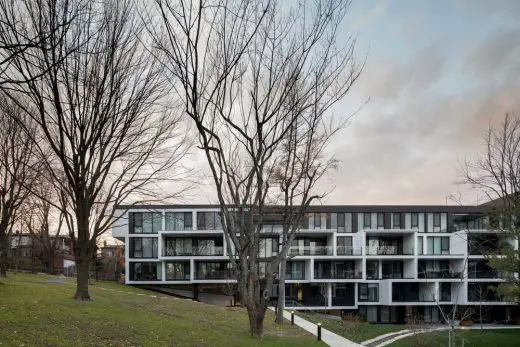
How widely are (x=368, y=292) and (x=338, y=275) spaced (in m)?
3.63

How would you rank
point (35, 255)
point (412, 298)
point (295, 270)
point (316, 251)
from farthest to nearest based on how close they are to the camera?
1. point (35, 255)
2. point (316, 251)
3. point (295, 270)
4. point (412, 298)

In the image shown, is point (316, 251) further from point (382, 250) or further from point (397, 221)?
point (397, 221)

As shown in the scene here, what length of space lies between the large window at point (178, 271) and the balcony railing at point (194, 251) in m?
0.89

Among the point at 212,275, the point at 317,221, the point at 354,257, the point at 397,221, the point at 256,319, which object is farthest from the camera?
the point at 397,221

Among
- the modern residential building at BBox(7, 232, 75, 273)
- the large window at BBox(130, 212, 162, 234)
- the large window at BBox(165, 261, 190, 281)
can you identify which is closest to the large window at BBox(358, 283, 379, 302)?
the large window at BBox(165, 261, 190, 281)

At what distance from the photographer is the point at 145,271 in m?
48.1

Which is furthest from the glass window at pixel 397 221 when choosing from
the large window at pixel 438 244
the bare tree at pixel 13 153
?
the bare tree at pixel 13 153

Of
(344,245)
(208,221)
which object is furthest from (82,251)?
(344,245)

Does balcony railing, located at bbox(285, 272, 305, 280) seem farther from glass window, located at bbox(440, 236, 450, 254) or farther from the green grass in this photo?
the green grass

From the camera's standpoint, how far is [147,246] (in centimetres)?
4900

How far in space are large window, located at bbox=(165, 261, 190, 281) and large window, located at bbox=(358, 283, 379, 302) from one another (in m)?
16.8

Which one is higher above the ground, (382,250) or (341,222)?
(341,222)

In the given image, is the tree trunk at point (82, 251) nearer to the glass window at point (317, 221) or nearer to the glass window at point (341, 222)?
the glass window at point (317, 221)

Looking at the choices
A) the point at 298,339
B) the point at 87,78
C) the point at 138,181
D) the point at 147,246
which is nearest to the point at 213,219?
the point at 147,246
